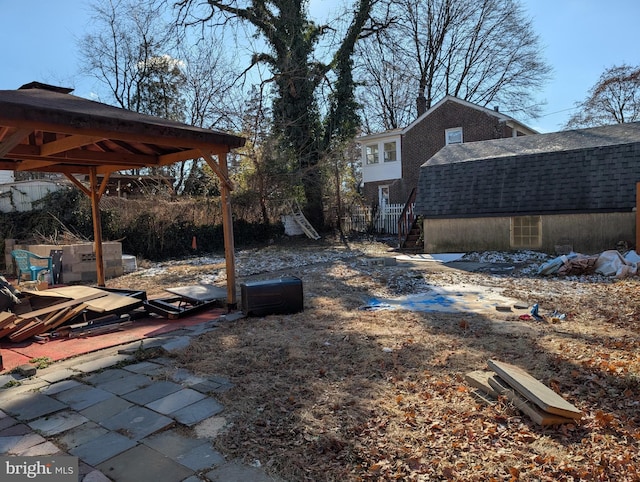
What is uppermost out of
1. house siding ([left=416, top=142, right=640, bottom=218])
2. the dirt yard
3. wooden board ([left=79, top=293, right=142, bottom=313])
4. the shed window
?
house siding ([left=416, top=142, right=640, bottom=218])

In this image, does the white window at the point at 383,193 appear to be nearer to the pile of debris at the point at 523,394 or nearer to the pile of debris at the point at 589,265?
the pile of debris at the point at 589,265

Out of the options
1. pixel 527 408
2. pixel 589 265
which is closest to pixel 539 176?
pixel 589 265

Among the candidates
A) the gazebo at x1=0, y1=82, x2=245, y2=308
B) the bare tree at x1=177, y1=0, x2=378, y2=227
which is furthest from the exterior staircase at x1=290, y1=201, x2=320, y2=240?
the gazebo at x1=0, y1=82, x2=245, y2=308

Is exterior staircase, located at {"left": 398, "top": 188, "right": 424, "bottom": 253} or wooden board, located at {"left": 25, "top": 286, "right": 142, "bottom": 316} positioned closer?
wooden board, located at {"left": 25, "top": 286, "right": 142, "bottom": 316}

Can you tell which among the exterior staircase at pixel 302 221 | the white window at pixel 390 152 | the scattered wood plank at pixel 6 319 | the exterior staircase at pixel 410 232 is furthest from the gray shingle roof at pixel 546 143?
the scattered wood plank at pixel 6 319

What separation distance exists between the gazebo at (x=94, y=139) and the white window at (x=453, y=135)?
62.5 feet

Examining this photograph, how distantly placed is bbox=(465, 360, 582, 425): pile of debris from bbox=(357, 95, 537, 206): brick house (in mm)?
20518

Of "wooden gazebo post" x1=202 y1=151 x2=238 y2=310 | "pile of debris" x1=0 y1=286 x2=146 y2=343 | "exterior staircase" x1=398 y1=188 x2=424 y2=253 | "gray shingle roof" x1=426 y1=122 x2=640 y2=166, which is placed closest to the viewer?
"pile of debris" x1=0 y1=286 x2=146 y2=343

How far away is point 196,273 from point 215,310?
452 cm

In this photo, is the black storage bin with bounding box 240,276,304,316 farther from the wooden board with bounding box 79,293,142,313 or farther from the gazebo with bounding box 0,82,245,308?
the wooden board with bounding box 79,293,142,313

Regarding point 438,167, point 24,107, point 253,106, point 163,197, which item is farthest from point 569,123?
point 24,107

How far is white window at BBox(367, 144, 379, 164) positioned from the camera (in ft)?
86.3

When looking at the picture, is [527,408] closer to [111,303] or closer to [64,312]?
[111,303]

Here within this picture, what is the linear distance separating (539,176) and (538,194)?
0.66 metres
